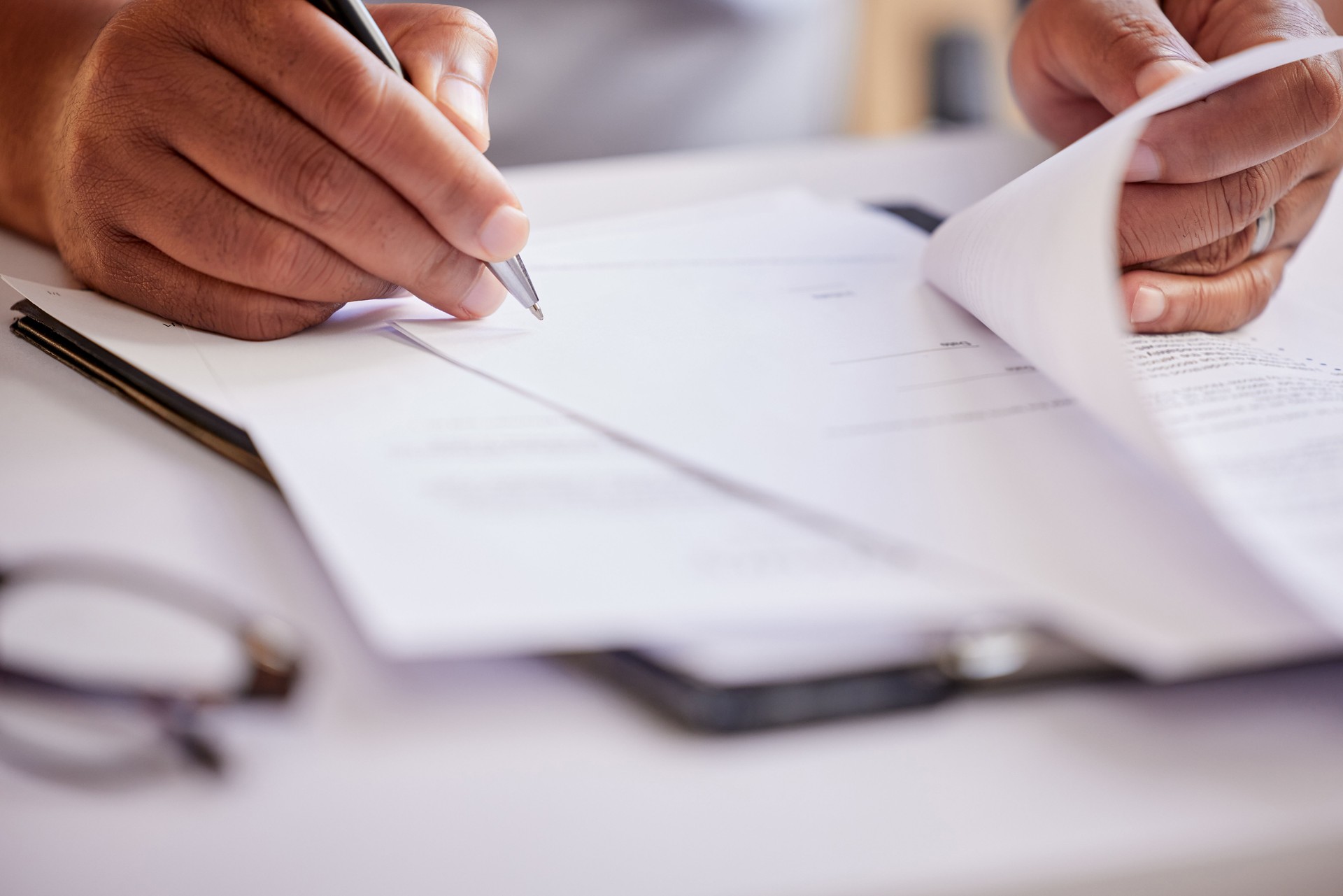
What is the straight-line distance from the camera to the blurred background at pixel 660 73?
46.4 inches

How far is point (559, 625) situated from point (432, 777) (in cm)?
5

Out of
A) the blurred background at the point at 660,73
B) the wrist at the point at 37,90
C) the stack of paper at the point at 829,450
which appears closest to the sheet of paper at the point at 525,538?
the stack of paper at the point at 829,450

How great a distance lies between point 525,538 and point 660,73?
1115 millimetres

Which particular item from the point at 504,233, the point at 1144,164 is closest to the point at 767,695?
the point at 504,233

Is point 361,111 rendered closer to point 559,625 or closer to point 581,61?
point 559,625

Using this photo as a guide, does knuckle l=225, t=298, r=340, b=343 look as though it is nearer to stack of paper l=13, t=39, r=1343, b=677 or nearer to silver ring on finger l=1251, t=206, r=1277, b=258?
stack of paper l=13, t=39, r=1343, b=677

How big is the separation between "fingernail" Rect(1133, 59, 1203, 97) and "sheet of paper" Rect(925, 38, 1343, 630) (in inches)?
1.1

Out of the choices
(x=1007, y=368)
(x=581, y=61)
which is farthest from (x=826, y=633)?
(x=581, y=61)

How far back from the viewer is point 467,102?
0.45 meters

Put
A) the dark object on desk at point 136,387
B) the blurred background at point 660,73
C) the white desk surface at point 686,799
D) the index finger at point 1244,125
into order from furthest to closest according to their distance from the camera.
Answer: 1. the blurred background at point 660,73
2. the index finger at point 1244,125
3. the dark object on desk at point 136,387
4. the white desk surface at point 686,799

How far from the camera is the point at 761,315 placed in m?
0.46

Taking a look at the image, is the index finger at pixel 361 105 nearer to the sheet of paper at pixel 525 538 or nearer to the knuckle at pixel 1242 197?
the sheet of paper at pixel 525 538

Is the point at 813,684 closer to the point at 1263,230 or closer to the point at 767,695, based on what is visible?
the point at 767,695

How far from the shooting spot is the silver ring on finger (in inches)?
19.9
